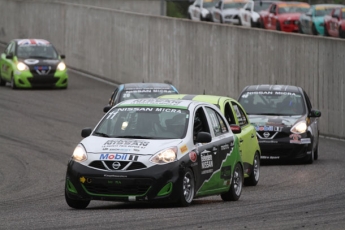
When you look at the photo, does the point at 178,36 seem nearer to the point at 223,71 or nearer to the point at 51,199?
the point at 223,71

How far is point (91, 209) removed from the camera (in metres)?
12.6

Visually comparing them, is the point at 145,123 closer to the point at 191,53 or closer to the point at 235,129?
the point at 235,129

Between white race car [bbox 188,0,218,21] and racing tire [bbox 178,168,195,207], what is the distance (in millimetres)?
34970

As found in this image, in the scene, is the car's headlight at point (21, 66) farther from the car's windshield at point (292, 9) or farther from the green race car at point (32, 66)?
the car's windshield at point (292, 9)

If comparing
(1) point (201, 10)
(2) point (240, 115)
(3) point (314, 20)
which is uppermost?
(2) point (240, 115)

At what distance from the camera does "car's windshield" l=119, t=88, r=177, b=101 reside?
20931mm

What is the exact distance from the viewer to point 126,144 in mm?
12438

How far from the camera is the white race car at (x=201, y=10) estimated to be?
1871 inches

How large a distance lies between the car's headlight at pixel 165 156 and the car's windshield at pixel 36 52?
71.6 ft

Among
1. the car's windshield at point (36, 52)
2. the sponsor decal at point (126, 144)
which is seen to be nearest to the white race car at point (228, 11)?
the car's windshield at point (36, 52)

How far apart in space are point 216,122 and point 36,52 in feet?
68.3

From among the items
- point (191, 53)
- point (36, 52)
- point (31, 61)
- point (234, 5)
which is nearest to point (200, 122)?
point (191, 53)

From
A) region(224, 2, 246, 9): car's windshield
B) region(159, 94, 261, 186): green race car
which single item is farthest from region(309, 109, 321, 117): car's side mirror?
region(224, 2, 246, 9): car's windshield

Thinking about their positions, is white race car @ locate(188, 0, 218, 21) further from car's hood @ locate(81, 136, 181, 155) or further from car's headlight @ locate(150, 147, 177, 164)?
car's headlight @ locate(150, 147, 177, 164)
